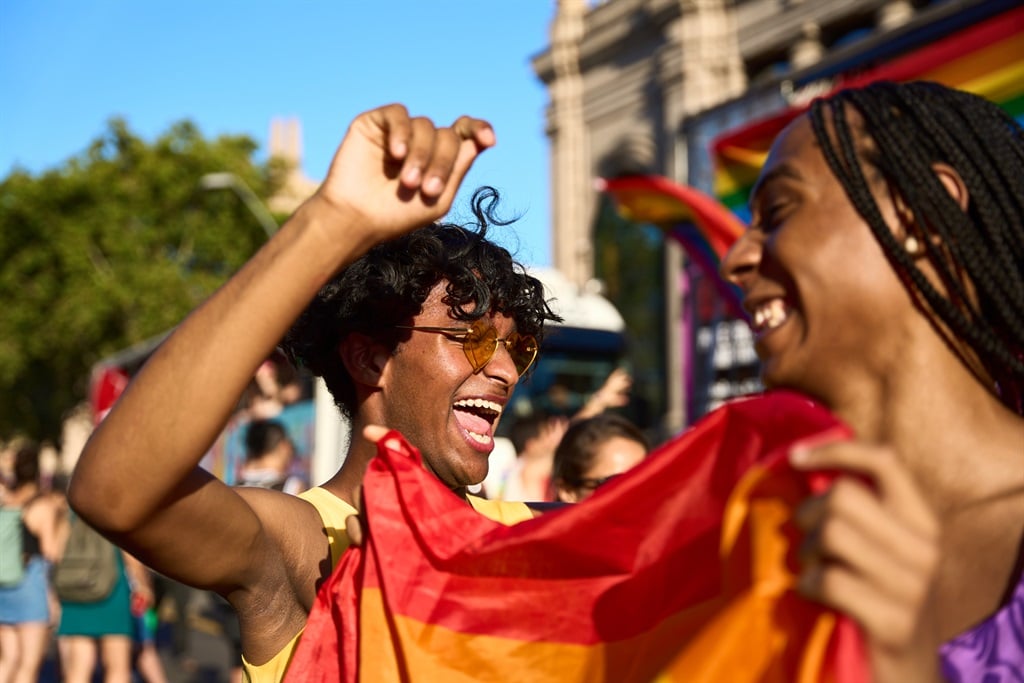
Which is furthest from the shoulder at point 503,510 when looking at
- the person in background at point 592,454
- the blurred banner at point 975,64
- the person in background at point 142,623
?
the person in background at point 142,623

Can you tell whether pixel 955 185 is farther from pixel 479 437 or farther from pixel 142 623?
pixel 142 623

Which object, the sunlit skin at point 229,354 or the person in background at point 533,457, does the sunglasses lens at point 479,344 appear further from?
the person in background at point 533,457

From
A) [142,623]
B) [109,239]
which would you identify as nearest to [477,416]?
[142,623]

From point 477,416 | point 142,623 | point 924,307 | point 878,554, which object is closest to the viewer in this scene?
point 878,554

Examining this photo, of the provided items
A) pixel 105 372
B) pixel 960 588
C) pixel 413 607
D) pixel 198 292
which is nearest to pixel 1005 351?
pixel 960 588

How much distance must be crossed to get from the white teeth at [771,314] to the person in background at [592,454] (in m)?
3.03

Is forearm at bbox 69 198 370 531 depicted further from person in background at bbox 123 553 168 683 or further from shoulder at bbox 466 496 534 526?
person in background at bbox 123 553 168 683

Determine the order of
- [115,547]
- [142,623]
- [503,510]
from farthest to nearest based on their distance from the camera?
[142,623] < [115,547] < [503,510]

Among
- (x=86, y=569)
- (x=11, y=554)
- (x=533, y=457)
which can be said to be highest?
(x=533, y=457)

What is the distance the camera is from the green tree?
1364 inches

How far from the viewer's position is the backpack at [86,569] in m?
8.24

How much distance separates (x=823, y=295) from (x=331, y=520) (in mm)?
1172

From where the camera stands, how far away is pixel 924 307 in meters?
1.61

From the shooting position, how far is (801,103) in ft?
37.2
